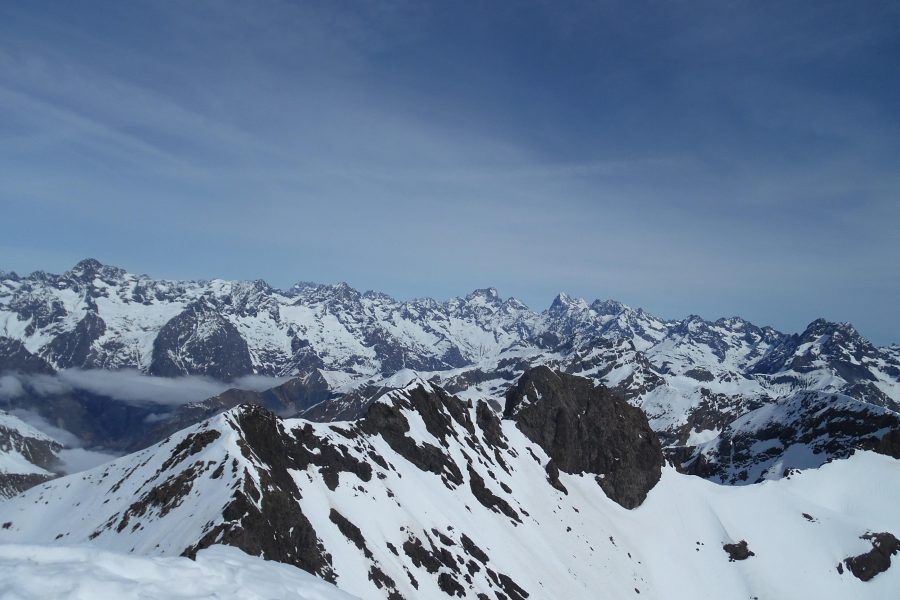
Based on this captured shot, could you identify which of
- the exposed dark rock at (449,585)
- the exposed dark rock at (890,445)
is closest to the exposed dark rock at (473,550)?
the exposed dark rock at (449,585)

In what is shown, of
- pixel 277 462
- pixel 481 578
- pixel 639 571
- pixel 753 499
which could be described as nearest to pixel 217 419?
pixel 277 462

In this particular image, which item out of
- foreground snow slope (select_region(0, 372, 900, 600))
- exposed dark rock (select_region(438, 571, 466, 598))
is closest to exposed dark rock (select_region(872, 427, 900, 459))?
foreground snow slope (select_region(0, 372, 900, 600))

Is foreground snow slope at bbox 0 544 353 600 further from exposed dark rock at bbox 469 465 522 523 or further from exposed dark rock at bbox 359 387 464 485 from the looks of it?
exposed dark rock at bbox 469 465 522 523

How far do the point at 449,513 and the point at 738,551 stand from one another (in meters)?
79.1

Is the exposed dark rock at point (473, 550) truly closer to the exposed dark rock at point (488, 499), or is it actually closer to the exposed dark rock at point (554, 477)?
the exposed dark rock at point (488, 499)

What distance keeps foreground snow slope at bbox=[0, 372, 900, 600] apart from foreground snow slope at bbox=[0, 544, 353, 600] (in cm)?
4872

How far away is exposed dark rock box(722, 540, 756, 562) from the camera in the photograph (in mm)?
135875

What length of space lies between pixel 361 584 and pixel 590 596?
55164mm

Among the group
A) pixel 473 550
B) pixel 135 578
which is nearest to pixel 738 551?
pixel 473 550

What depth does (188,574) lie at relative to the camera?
485 inches

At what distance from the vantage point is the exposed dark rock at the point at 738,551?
446 feet

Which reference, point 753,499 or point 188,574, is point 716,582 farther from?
point 188,574

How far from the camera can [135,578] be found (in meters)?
11.5

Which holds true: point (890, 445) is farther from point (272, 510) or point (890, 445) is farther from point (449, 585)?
point (272, 510)
